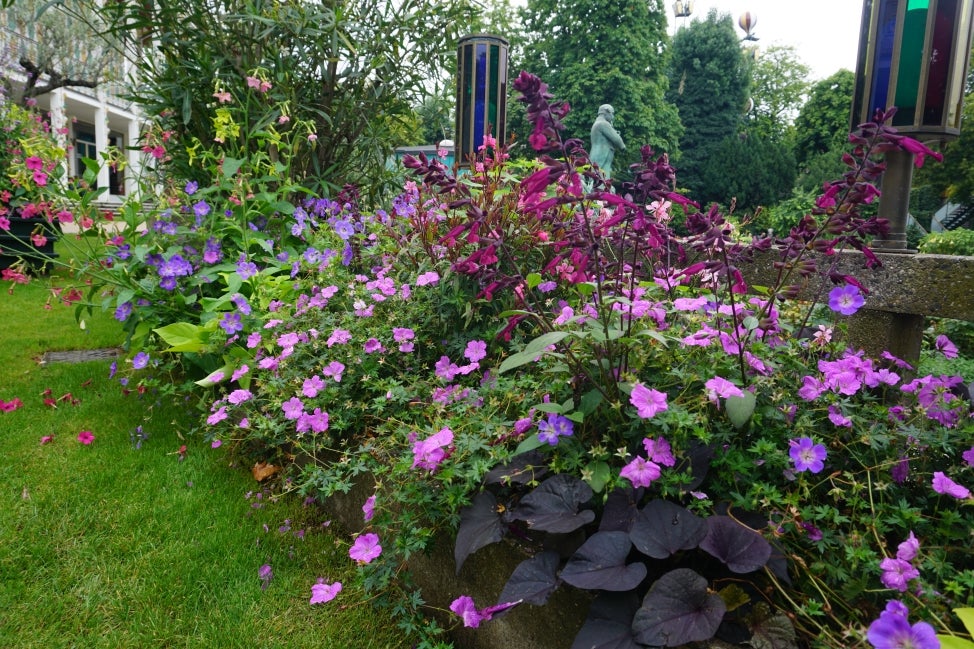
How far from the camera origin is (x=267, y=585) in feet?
4.88

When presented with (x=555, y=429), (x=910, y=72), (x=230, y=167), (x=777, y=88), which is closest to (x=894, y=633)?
(x=555, y=429)

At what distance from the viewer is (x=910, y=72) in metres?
2.42

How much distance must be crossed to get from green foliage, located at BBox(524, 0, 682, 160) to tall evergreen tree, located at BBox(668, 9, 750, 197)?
15.9 ft

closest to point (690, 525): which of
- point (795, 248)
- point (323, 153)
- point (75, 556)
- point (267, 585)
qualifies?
point (795, 248)

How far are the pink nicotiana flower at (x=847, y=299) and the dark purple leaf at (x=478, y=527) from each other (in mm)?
812

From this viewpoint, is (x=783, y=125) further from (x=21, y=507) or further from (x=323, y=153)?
(x=21, y=507)

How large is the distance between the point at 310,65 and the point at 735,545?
367 cm

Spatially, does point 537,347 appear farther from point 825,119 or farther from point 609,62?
point 825,119

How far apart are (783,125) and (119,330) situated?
Result: 109ft

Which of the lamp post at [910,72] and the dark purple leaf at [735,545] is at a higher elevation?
the lamp post at [910,72]

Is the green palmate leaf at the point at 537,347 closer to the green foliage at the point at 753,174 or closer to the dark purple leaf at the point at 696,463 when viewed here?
the dark purple leaf at the point at 696,463

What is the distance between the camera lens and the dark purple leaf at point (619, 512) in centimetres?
105

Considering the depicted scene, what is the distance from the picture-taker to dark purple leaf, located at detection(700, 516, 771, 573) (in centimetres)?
91

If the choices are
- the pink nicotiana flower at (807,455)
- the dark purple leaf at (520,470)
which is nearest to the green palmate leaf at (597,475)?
A: the dark purple leaf at (520,470)
